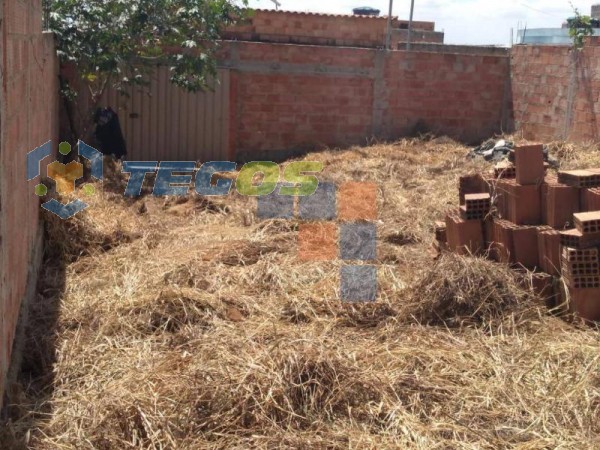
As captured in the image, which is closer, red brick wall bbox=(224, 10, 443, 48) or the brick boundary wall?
the brick boundary wall

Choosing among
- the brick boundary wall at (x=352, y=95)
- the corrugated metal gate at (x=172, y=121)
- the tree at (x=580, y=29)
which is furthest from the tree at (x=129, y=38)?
the tree at (x=580, y=29)

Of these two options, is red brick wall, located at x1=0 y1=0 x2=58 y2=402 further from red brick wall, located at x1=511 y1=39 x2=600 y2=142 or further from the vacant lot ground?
red brick wall, located at x1=511 y1=39 x2=600 y2=142

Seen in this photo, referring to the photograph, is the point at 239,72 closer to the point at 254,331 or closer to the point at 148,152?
the point at 148,152

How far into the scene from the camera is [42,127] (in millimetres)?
6848

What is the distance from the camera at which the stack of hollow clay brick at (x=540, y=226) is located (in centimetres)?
531

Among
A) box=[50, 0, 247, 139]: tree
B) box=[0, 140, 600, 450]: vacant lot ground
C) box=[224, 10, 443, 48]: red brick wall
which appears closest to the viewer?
box=[0, 140, 600, 450]: vacant lot ground

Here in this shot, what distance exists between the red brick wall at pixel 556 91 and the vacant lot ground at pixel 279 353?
15.5 feet

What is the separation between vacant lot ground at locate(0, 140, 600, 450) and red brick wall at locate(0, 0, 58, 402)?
1.42ft

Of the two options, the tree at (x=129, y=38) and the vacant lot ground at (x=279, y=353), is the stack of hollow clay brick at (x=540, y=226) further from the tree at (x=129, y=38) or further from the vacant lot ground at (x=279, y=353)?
the tree at (x=129, y=38)

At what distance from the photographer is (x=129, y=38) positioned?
1005cm

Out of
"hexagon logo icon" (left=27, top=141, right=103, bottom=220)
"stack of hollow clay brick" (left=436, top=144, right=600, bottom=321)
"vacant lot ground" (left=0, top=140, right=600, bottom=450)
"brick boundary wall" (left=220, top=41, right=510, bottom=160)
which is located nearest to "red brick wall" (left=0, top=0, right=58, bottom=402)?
"hexagon logo icon" (left=27, top=141, right=103, bottom=220)

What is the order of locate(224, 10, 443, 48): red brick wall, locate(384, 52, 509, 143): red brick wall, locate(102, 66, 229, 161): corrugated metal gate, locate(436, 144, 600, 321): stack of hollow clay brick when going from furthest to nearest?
locate(224, 10, 443, 48): red brick wall → locate(384, 52, 509, 143): red brick wall → locate(102, 66, 229, 161): corrugated metal gate → locate(436, 144, 600, 321): stack of hollow clay brick

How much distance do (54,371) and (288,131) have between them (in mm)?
8685

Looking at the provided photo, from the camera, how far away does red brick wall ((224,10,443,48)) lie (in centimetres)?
1583
